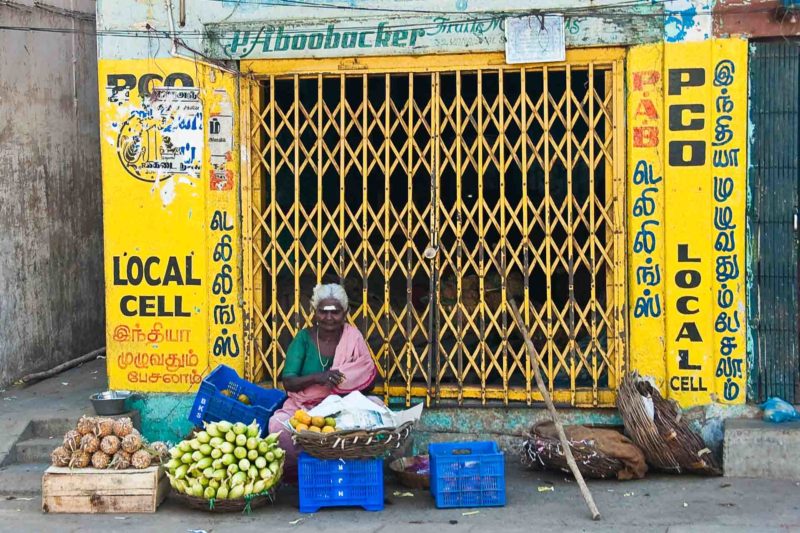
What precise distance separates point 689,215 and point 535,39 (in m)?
1.55

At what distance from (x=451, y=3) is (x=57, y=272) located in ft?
15.2

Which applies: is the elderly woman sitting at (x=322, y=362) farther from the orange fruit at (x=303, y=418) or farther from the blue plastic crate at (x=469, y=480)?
the blue plastic crate at (x=469, y=480)

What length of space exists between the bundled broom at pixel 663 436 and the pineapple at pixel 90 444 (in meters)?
3.31

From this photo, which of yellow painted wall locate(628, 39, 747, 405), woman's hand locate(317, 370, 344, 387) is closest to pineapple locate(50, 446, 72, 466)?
woman's hand locate(317, 370, 344, 387)

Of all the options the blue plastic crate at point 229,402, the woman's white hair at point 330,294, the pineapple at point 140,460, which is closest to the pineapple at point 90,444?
the pineapple at point 140,460

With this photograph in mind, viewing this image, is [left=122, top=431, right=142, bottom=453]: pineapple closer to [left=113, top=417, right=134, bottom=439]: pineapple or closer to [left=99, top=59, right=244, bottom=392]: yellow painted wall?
[left=113, top=417, right=134, bottom=439]: pineapple

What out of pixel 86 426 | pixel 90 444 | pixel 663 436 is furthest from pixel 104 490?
pixel 663 436

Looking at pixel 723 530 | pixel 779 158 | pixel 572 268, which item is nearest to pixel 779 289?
pixel 779 158

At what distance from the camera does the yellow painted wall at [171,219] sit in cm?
729

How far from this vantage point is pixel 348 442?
596 cm

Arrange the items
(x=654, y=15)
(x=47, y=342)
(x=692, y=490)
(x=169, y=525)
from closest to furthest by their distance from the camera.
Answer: (x=169, y=525)
(x=692, y=490)
(x=654, y=15)
(x=47, y=342)

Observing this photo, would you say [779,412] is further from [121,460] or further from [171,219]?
[171,219]

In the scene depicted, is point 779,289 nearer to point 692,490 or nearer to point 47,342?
point 692,490

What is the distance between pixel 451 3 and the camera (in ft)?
22.9
